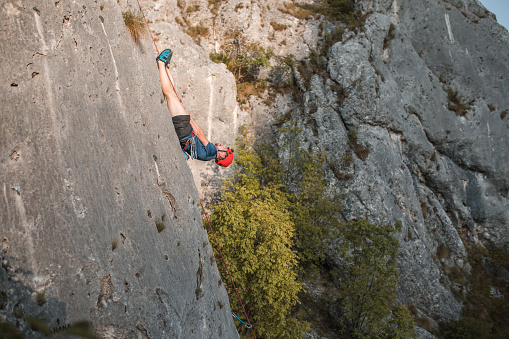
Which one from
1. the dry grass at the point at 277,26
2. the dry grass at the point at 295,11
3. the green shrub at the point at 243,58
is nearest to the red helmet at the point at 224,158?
the green shrub at the point at 243,58

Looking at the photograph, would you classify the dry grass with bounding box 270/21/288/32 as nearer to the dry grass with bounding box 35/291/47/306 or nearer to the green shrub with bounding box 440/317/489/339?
the green shrub with bounding box 440/317/489/339

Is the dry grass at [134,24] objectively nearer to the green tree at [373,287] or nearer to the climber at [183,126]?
the climber at [183,126]

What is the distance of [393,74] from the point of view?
66.5 ft

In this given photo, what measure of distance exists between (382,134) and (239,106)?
8134mm

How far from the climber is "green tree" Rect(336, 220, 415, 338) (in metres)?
6.92

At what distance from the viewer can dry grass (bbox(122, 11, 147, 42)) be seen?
558cm

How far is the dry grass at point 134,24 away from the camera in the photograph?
558cm

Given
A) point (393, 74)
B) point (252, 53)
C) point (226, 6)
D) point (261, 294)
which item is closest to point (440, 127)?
point (393, 74)

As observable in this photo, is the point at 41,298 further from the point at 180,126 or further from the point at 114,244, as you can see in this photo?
the point at 180,126

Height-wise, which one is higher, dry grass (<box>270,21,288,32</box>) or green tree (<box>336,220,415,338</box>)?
dry grass (<box>270,21,288,32</box>)

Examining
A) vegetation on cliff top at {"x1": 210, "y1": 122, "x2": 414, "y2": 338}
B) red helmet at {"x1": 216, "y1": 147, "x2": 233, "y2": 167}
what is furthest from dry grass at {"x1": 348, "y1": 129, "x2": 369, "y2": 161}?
red helmet at {"x1": 216, "y1": 147, "x2": 233, "y2": 167}

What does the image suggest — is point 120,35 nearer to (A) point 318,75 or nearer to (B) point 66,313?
(B) point 66,313

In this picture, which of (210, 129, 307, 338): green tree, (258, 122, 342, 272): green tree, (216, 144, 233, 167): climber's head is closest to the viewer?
(216, 144, 233, 167): climber's head

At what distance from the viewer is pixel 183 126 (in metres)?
6.67
